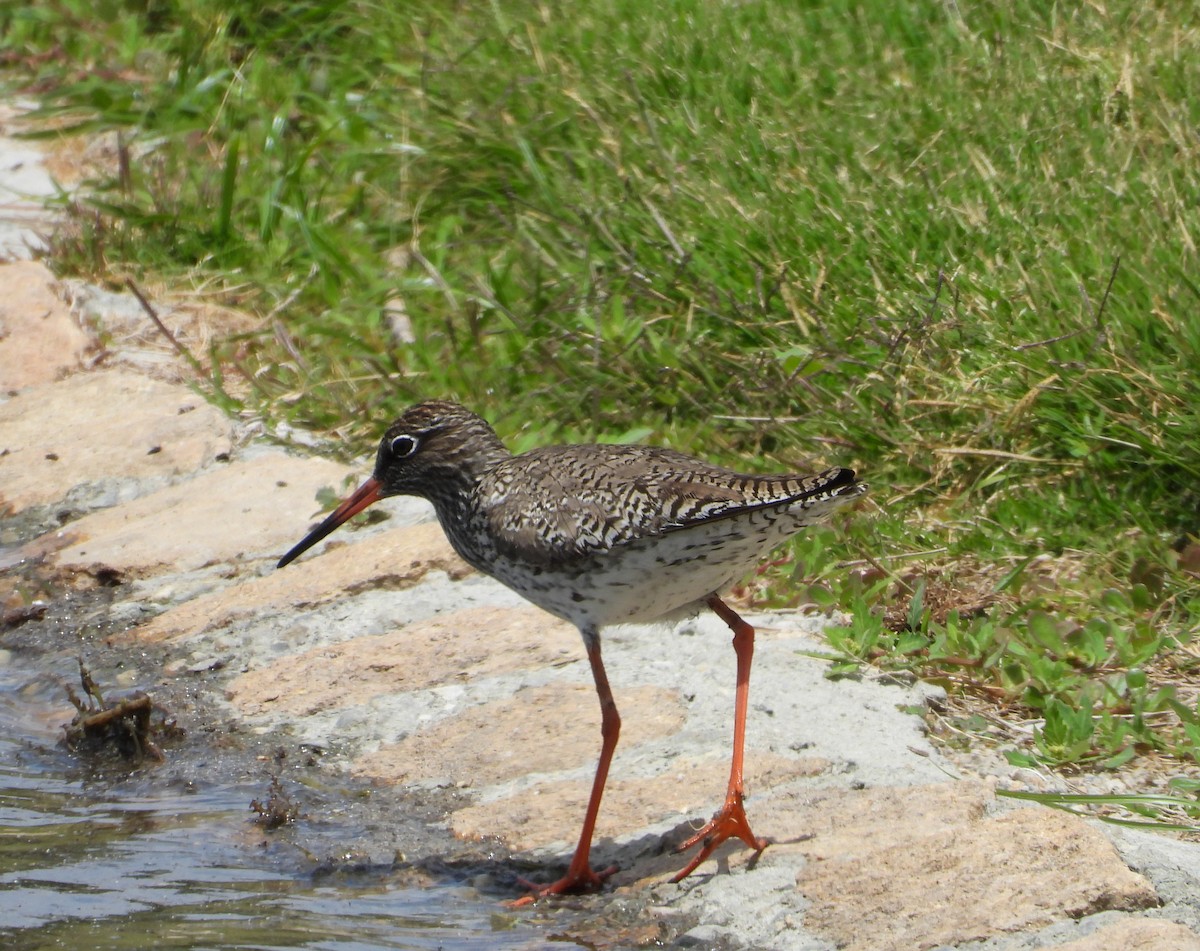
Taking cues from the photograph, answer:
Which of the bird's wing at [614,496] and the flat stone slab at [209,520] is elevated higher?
the bird's wing at [614,496]

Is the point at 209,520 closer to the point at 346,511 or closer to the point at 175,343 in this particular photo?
the point at 346,511

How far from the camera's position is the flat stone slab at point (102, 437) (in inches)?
260

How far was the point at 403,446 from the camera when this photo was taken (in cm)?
514

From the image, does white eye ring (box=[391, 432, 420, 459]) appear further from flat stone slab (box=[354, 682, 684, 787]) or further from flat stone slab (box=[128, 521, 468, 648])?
flat stone slab (box=[354, 682, 684, 787])

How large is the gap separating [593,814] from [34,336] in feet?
14.0

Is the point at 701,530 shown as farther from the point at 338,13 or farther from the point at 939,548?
the point at 338,13

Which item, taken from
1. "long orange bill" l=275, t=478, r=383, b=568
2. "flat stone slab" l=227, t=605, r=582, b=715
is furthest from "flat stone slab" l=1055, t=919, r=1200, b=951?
"long orange bill" l=275, t=478, r=383, b=568

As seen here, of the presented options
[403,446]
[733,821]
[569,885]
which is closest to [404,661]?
[403,446]

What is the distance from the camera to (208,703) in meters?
5.21

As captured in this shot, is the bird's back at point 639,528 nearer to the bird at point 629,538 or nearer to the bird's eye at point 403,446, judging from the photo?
the bird at point 629,538

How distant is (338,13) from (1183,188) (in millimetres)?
5014

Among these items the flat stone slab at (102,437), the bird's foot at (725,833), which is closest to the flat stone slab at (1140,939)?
the bird's foot at (725,833)

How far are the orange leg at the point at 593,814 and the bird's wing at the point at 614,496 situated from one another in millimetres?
310

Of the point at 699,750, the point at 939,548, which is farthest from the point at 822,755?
the point at 939,548
